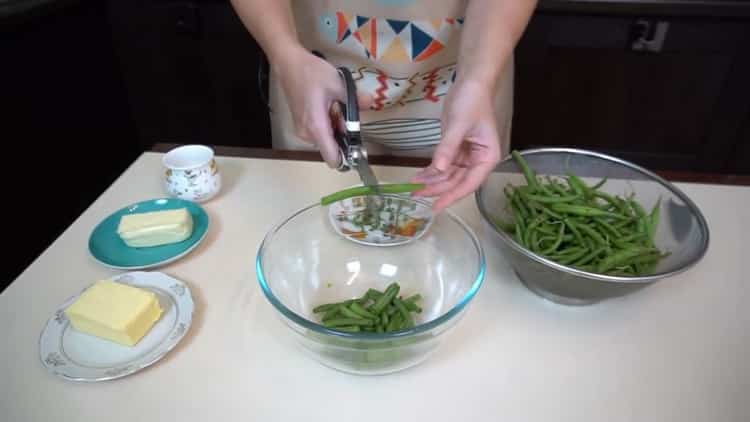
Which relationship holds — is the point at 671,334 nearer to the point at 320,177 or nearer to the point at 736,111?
the point at 320,177

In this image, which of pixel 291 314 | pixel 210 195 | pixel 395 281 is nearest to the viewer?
pixel 291 314

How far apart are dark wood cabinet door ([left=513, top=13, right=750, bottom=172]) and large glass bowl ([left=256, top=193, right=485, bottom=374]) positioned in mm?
1210

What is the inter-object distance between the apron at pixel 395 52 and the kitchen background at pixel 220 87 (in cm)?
84

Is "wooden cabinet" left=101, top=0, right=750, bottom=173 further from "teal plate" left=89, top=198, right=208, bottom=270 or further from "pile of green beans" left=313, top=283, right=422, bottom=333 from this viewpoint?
"pile of green beans" left=313, top=283, right=422, bottom=333

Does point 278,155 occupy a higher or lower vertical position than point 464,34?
lower

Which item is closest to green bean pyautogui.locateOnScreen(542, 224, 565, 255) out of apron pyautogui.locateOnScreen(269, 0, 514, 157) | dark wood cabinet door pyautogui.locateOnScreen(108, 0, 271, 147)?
apron pyautogui.locateOnScreen(269, 0, 514, 157)

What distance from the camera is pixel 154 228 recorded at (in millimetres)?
710

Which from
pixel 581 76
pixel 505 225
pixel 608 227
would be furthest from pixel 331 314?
pixel 581 76

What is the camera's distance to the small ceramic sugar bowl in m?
0.79

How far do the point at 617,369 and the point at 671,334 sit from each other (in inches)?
3.8

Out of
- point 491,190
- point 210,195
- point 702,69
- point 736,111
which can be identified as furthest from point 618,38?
point 210,195

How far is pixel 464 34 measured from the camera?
2.55 feet

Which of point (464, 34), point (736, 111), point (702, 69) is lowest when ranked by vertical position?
point (736, 111)

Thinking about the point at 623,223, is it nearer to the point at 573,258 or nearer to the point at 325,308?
the point at 573,258
